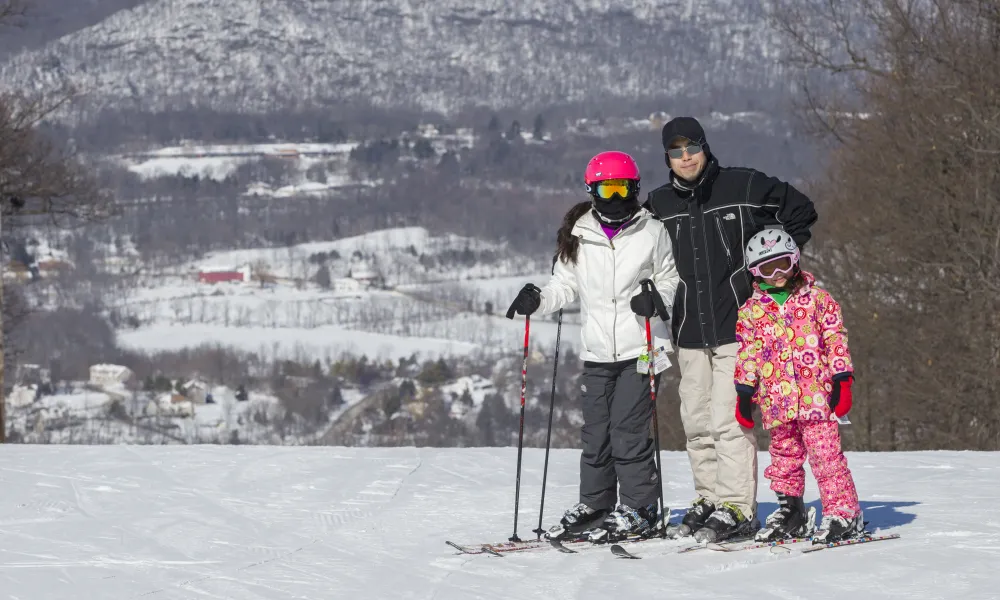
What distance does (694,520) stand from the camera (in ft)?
17.6

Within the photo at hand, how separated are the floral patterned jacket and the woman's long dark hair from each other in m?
0.80

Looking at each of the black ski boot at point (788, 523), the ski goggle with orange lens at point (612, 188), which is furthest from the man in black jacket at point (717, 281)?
the ski goggle with orange lens at point (612, 188)

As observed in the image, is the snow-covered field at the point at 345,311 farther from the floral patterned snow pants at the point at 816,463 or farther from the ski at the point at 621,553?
the ski at the point at 621,553

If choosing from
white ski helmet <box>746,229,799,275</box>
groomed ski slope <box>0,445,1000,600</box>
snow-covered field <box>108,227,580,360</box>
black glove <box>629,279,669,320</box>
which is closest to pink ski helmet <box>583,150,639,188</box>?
black glove <box>629,279,669,320</box>

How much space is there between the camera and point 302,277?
621 ft

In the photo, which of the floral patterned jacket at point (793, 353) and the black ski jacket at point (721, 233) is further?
the black ski jacket at point (721, 233)

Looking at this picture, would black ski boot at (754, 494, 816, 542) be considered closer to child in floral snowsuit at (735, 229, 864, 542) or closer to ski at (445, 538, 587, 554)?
child in floral snowsuit at (735, 229, 864, 542)

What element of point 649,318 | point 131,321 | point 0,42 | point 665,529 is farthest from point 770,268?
point 131,321

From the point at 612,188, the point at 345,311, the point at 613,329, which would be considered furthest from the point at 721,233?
the point at 345,311

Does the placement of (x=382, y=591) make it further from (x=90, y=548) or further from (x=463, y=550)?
(x=90, y=548)

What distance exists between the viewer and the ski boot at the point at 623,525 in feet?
17.4

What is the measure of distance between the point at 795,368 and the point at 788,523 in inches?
26.0

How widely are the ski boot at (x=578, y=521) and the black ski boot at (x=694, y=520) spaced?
0.99ft

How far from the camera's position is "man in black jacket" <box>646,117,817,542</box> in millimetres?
5238
